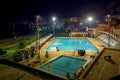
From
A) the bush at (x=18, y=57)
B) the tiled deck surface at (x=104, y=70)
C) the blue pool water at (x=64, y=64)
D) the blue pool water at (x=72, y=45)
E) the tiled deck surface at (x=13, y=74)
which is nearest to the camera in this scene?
the tiled deck surface at (x=104, y=70)

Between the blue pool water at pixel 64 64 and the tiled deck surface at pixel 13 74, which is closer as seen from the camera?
the tiled deck surface at pixel 13 74

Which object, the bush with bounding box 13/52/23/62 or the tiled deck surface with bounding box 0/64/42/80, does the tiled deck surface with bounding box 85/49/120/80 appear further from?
the bush with bounding box 13/52/23/62

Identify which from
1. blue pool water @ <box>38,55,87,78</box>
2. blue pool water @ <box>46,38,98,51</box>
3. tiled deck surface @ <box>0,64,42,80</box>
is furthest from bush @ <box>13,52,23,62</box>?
blue pool water @ <box>46,38,98,51</box>

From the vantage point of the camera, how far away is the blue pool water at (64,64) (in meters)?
16.3

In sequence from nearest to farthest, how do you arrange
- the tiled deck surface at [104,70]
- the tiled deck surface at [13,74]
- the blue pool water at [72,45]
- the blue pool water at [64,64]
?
the tiled deck surface at [104,70]
the tiled deck surface at [13,74]
the blue pool water at [64,64]
the blue pool water at [72,45]

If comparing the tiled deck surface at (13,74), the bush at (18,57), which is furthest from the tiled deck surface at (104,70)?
the bush at (18,57)

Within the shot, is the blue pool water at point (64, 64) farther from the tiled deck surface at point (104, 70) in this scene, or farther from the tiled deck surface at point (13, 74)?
the tiled deck surface at point (104, 70)

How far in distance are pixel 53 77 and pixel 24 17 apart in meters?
45.5

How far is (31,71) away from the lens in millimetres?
11773

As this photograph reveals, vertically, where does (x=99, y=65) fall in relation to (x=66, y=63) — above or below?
above

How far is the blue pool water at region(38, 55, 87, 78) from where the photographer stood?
53.5 ft

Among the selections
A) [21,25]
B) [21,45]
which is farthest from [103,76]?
[21,25]

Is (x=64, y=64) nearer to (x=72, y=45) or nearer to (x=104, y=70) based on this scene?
(x=104, y=70)

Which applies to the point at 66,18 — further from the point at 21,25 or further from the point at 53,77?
the point at 53,77
